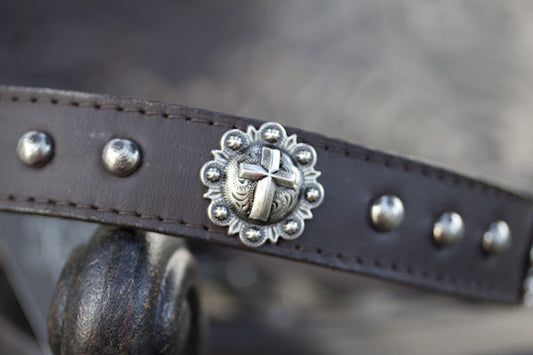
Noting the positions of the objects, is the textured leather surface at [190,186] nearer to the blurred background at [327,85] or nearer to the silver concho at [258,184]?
the silver concho at [258,184]

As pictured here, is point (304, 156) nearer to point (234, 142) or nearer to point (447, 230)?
point (234, 142)

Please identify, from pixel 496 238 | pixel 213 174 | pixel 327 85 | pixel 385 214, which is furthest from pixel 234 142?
pixel 327 85

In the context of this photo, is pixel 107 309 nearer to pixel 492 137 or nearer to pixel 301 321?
pixel 301 321

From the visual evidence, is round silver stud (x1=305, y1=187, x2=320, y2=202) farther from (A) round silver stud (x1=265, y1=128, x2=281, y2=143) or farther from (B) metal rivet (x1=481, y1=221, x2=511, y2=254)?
(B) metal rivet (x1=481, y1=221, x2=511, y2=254)

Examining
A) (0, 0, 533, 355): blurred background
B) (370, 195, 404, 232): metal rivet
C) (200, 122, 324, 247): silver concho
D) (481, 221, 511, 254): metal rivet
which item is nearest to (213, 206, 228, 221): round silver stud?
(200, 122, 324, 247): silver concho

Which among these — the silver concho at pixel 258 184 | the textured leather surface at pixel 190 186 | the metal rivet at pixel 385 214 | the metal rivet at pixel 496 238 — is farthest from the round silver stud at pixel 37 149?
the metal rivet at pixel 496 238
